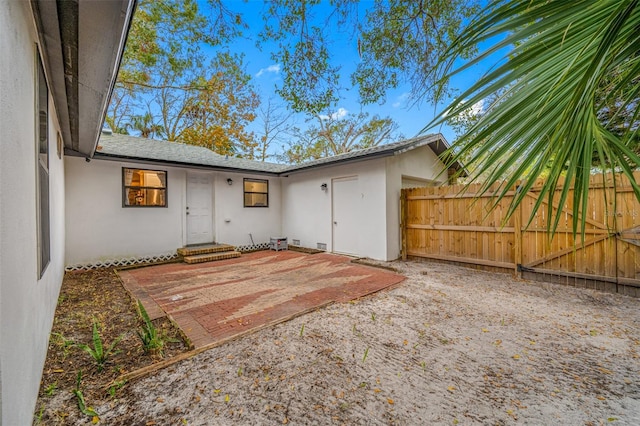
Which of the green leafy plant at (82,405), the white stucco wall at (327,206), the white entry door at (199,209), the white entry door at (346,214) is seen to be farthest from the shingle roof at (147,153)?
the green leafy plant at (82,405)

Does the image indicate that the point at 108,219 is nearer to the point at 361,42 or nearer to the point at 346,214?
the point at 346,214

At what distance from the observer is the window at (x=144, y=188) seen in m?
6.69

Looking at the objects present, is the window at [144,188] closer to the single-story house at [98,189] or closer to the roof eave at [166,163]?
the single-story house at [98,189]

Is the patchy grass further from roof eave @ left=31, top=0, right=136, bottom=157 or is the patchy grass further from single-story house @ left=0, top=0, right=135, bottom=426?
roof eave @ left=31, top=0, right=136, bottom=157

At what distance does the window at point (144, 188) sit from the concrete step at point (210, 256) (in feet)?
5.62

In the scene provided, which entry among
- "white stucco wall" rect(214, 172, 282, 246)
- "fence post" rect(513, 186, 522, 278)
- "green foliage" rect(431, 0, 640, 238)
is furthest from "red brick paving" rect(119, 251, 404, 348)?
"green foliage" rect(431, 0, 640, 238)

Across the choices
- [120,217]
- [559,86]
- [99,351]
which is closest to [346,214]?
[120,217]

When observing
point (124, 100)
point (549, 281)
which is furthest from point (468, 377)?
point (124, 100)

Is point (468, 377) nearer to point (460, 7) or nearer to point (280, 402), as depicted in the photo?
point (280, 402)

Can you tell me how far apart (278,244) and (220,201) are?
236cm

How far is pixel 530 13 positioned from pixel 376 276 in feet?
16.3

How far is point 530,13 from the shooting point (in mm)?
894

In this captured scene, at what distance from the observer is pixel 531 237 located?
5.04 metres

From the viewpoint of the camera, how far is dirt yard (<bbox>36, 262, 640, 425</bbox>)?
1848mm
